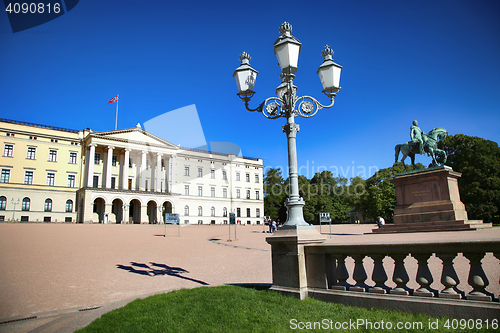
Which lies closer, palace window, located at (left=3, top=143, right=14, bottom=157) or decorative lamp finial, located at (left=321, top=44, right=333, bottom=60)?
decorative lamp finial, located at (left=321, top=44, right=333, bottom=60)

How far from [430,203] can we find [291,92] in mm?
15921

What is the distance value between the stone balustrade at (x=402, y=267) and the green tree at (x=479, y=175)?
132 ft

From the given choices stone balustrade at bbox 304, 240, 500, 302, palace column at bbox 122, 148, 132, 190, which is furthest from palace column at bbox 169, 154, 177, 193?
stone balustrade at bbox 304, 240, 500, 302

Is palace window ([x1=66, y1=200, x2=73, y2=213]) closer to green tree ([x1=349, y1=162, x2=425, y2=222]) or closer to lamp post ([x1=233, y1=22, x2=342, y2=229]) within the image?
green tree ([x1=349, y1=162, x2=425, y2=222])

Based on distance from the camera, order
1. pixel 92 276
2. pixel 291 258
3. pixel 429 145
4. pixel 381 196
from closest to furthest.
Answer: pixel 291 258, pixel 92 276, pixel 429 145, pixel 381 196

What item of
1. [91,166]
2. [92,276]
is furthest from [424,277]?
[91,166]

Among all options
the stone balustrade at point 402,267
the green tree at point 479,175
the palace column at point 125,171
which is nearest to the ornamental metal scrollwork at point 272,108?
the stone balustrade at point 402,267

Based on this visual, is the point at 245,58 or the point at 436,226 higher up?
the point at 245,58

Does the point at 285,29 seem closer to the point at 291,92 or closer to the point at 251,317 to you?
the point at 291,92

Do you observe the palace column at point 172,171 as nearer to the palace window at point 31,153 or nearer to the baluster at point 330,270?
the palace window at point 31,153

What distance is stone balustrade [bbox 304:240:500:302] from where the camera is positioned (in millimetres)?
3895

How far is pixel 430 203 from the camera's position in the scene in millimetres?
18469

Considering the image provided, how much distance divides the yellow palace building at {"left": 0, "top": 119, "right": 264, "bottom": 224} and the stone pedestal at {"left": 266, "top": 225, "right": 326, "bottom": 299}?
51.1m

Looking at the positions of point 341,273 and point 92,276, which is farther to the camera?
point 92,276
